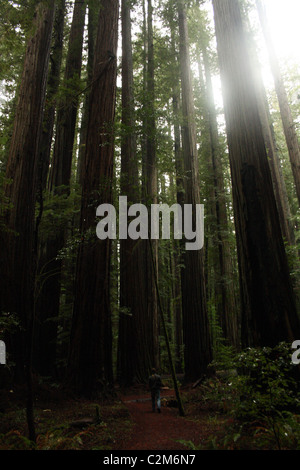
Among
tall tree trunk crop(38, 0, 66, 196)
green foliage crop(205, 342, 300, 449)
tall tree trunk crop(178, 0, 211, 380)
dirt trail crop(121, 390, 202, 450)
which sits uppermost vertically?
tall tree trunk crop(38, 0, 66, 196)

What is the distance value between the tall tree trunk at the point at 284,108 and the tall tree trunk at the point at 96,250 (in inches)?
325

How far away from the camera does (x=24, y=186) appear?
7.11m

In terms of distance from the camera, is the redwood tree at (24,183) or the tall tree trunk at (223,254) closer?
the redwood tree at (24,183)

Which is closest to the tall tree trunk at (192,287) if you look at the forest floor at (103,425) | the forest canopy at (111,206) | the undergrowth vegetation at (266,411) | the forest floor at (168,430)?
the forest canopy at (111,206)

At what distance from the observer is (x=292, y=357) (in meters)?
3.50

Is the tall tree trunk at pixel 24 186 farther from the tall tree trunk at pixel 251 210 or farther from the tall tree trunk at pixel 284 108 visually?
the tall tree trunk at pixel 284 108

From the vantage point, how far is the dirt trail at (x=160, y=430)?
392cm

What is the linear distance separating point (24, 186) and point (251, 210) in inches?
213

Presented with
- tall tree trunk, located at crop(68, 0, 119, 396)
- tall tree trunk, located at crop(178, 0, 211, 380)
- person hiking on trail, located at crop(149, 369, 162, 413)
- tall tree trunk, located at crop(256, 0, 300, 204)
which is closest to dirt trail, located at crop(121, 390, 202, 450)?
person hiking on trail, located at crop(149, 369, 162, 413)

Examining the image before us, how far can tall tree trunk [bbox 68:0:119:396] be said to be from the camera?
6867 millimetres

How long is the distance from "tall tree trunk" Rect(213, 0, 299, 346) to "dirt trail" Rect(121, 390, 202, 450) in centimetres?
169

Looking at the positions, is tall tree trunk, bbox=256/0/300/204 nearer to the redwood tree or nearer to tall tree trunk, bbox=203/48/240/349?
tall tree trunk, bbox=203/48/240/349

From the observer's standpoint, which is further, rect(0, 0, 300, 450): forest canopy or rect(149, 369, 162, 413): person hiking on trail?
rect(149, 369, 162, 413): person hiking on trail
